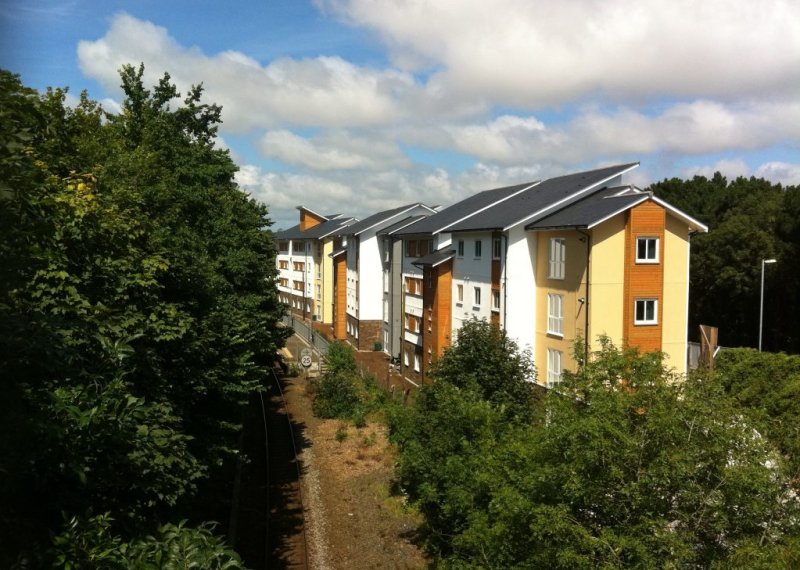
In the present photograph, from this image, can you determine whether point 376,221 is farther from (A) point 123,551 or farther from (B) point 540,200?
(A) point 123,551

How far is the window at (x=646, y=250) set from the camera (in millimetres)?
25266

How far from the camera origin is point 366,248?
52.2 metres

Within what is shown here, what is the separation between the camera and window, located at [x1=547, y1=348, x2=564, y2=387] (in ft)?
89.5

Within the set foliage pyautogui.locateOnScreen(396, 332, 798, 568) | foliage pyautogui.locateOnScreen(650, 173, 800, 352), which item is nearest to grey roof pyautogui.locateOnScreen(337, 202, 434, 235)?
foliage pyautogui.locateOnScreen(650, 173, 800, 352)

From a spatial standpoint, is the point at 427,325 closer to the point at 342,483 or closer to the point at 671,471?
the point at 342,483

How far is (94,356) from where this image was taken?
838 centimetres

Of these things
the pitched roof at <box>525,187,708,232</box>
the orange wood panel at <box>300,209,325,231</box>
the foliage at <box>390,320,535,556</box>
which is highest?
the orange wood panel at <box>300,209,325,231</box>

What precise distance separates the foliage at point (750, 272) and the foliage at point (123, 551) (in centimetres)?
3820

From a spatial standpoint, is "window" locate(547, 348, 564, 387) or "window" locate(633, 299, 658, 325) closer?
"window" locate(633, 299, 658, 325)

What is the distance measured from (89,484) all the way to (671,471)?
6.86m

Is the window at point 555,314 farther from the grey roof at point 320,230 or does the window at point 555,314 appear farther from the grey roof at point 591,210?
the grey roof at point 320,230

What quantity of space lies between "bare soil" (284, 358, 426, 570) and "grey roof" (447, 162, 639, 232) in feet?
34.7

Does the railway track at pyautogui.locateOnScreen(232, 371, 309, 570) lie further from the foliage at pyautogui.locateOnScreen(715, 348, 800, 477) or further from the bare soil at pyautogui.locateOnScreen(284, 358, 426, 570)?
the foliage at pyautogui.locateOnScreen(715, 348, 800, 477)

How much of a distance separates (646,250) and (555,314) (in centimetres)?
443
